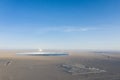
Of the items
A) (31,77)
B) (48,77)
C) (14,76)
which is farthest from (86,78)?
(14,76)

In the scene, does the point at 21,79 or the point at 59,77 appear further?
the point at 59,77

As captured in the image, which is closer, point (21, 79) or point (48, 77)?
point (21, 79)

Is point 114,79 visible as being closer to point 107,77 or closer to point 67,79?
point 107,77

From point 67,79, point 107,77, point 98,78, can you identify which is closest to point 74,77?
point 67,79

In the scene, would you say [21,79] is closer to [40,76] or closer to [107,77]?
[40,76]

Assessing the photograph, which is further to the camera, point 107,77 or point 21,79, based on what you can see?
point 107,77

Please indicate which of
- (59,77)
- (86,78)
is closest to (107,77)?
(86,78)

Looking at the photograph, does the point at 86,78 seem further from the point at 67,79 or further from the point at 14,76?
the point at 14,76
